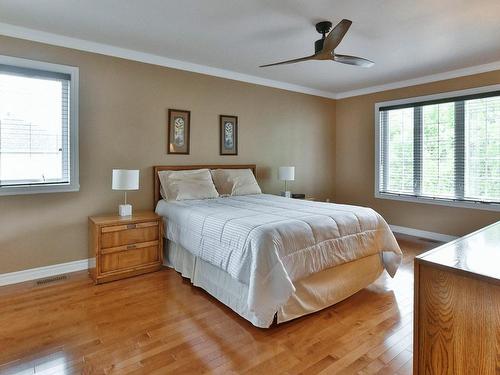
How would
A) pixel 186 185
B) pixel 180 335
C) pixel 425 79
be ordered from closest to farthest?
pixel 180 335 → pixel 186 185 → pixel 425 79

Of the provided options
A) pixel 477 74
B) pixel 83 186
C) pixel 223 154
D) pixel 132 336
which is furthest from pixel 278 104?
pixel 132 336

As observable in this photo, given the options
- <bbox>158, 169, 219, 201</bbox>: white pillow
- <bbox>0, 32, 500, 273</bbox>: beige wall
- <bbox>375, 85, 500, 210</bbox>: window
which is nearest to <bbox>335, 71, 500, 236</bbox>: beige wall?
<bbox>0, 32, 500, 273</bbox>: beige wall

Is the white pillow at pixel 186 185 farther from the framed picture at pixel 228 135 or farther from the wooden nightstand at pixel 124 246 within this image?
the framed picture at pixel 228 135

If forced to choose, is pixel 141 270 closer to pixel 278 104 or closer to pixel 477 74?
pixel 278 104

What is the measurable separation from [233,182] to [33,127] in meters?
2.30

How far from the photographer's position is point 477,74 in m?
4.20

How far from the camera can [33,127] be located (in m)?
3.13

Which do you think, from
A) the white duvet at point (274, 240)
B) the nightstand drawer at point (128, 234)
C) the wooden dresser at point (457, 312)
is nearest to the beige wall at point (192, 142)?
the nightstand drawer at point (128, 234)

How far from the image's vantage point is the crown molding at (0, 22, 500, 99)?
3082mm

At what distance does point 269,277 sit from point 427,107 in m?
4.06

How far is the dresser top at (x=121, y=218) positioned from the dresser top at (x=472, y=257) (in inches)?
108

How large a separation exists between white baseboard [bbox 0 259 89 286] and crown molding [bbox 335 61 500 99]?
16.4 feet

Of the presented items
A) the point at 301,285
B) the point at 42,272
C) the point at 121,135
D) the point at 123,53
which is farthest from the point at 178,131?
the point at 301,285

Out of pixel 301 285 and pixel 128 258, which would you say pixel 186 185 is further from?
pixel 301 285
